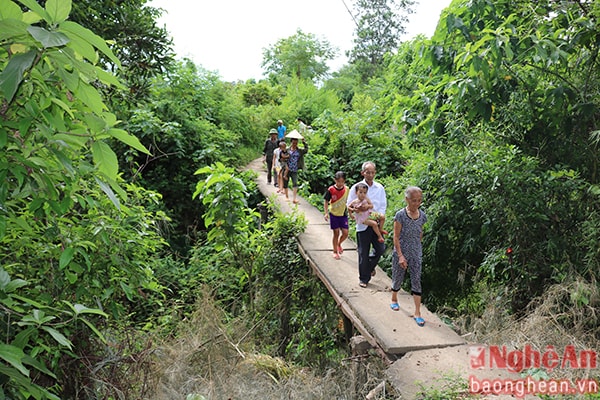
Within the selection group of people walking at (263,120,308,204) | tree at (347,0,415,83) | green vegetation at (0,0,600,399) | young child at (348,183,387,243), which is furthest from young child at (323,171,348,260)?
tree at (347,0,415,83)

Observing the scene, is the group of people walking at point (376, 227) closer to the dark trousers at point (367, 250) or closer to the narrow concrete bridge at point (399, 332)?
the dark trousers at point (367, 250)

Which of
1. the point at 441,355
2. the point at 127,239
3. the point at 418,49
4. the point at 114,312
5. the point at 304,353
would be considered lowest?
the point at 304,353

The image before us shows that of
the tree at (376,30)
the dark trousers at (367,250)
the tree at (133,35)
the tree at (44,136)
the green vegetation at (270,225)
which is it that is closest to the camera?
the tree at (44,136)

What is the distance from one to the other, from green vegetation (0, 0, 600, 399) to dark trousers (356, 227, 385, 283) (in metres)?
1.30

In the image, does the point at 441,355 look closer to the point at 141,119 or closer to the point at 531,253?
the point at 531,253

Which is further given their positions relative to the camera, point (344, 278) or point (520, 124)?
point (344, 278)

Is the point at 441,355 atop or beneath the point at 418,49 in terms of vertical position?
beneath

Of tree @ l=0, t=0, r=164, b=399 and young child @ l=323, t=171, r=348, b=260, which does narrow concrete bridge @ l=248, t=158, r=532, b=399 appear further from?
tree @ l=0, t=0, r=164, b=399

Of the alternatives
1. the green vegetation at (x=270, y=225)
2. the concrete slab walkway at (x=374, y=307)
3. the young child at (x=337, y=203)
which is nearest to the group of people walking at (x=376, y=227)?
the young child at (x=337, y=203)

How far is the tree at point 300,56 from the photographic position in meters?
38.4

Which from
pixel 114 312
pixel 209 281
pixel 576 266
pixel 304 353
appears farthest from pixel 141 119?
pixel 576 266

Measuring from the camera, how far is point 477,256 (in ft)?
26.0

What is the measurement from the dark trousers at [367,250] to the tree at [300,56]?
3264 cm

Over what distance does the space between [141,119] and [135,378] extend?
1020 centimetres
